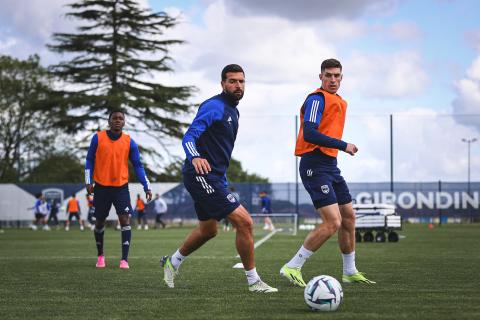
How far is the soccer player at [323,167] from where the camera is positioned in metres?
8.44

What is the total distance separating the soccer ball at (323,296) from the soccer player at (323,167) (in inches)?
Result: 76.5

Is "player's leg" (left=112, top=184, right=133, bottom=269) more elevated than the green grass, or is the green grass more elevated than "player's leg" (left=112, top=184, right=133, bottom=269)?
"player's leg" (left=112, top=184, right=133, bottom=269)

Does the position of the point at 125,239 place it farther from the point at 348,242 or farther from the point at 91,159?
the point at 348,242

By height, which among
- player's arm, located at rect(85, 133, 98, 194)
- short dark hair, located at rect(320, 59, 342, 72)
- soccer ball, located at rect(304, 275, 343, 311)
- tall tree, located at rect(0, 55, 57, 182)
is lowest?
soccer ball, located at rect(304, 275, 343, 311)

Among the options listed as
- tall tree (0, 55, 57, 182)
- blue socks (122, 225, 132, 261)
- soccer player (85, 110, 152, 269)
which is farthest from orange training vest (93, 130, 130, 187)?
tall tree (0, 55, 57, 182)

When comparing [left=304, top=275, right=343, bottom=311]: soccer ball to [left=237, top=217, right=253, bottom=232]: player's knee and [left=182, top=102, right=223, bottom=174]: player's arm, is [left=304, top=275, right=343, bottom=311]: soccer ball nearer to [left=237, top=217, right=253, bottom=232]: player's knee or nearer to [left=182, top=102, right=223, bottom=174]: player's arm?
[left=237, top=217, right=253, bottom=232]: player's knee

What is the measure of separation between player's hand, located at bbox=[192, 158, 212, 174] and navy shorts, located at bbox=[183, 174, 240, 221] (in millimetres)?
391

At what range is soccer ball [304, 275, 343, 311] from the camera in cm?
635

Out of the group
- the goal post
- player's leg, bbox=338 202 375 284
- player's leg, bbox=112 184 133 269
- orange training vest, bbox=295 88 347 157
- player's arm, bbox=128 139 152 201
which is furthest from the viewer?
the goal post

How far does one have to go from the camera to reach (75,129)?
172 feet

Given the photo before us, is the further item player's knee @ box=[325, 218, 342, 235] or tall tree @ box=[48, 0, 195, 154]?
tall tree @ box=[48, 0, 195, 154]

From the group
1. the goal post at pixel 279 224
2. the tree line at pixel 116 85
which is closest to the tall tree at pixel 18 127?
the tree line at pixel 116 85

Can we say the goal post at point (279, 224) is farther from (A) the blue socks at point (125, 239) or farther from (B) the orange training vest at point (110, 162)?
(B) the orange training vest at point (110, 162)

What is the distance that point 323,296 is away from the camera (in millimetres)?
6344
